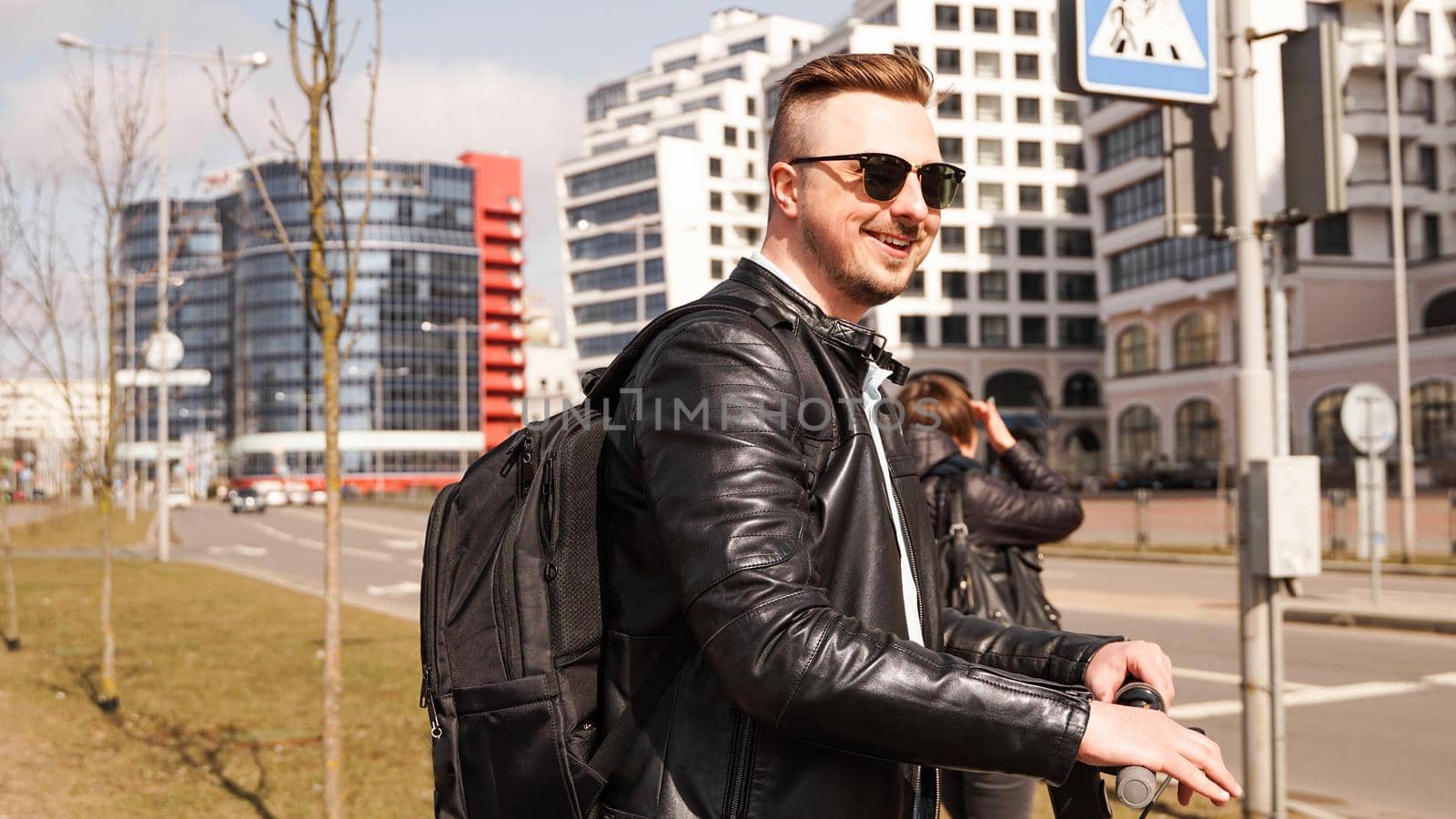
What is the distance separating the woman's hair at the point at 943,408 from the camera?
4.46 metres

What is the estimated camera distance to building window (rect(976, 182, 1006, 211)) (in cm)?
7644

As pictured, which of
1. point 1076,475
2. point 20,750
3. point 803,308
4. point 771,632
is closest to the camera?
point 771,632

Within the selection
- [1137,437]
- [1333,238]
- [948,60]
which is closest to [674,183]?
[948,60]

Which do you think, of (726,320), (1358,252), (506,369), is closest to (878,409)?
(726,320)

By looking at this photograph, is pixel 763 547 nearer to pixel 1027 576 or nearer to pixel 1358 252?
pixel 1027 576

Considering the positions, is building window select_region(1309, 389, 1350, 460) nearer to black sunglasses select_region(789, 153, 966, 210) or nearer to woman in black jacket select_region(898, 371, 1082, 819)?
woman in black jacket select_region(898, 371, 1082, 819)

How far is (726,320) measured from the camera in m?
1.75

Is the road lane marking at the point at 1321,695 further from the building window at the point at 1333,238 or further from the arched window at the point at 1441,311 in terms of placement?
the building window at the point at 1333,238

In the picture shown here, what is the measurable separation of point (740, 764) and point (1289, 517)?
3.74 meters

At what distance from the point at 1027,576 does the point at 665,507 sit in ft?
9.22

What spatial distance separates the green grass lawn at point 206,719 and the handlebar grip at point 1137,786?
4.92m

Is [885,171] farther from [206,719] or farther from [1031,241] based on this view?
[1031,241]

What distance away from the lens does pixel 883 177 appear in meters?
1.94

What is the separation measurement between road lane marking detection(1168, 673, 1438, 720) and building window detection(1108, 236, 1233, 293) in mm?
43364
